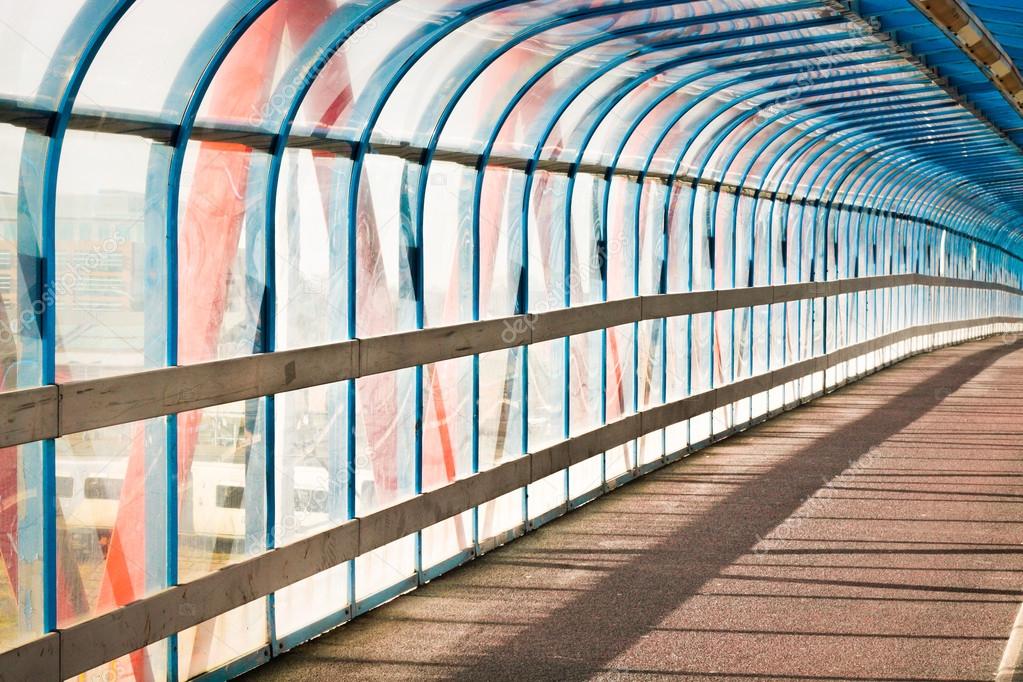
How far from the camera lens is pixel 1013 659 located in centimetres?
652

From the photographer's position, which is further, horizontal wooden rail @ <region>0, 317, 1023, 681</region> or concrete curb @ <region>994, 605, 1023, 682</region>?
concrete curb @ <region>994, 605, 1023, 682</region>

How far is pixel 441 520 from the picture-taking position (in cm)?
859

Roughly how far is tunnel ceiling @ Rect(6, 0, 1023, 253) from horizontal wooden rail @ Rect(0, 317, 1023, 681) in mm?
1684

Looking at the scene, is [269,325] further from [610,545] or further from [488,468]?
[610,545]

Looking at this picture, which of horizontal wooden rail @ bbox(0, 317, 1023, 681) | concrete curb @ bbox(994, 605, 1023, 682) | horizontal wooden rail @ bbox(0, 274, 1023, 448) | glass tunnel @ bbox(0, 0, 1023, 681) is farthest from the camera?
concrete curb @ bbox(994, 605, 1023, 682)

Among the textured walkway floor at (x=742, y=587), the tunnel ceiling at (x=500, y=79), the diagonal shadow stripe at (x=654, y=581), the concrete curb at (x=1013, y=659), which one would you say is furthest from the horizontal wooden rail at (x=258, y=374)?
the concrete curb at (x=1013, y=659)

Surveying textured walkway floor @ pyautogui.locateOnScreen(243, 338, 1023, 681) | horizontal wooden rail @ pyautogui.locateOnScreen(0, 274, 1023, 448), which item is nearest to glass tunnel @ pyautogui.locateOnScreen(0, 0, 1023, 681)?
horizontal wooden rail @ pyautogui.locateOnScreen(0, 274, 1023, 448)

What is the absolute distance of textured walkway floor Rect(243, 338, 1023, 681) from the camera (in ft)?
22.5

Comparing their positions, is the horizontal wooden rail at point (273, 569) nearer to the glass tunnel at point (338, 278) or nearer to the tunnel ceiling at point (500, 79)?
the glass tunnel at point (338, 278)

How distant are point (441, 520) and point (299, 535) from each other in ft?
5.16

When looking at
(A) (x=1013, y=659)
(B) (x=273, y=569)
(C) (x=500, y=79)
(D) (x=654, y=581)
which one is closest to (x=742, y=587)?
(D) (x=654, y=581)

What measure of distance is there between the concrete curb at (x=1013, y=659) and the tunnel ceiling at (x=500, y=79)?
405 cm

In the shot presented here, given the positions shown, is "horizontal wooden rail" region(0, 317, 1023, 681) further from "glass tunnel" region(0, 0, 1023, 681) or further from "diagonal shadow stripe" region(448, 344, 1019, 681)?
"diagonal shadow stripe" region(448, 344, 1019, 681)

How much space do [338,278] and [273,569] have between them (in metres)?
1.72
